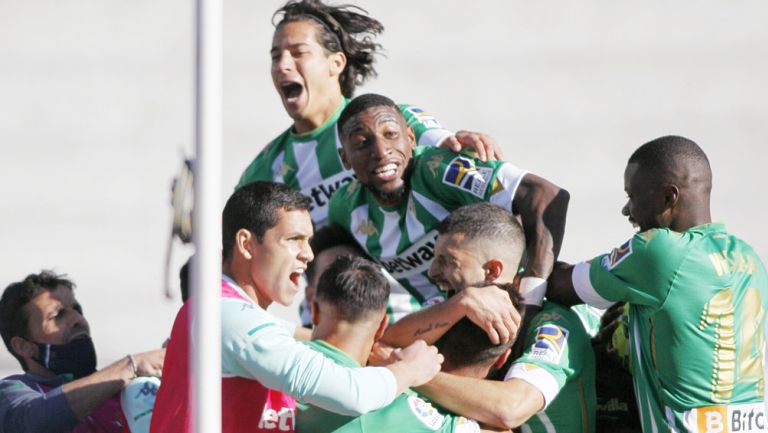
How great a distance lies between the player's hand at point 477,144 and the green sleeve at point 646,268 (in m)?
1.20

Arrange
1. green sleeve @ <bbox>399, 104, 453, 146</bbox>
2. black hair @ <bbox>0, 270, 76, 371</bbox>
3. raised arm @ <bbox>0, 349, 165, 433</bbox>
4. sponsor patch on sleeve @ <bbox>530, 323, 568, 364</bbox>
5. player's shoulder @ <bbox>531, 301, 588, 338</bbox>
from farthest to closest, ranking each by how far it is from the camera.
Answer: green sleeve @ <bbox>399, 104, 453, 146</bbox> < black hair @ <bbox>0, 270, 76, 371</bbox> < raised arm @ <bbox>0, 349, 165, 433</bbox> < player's shoulder @ <bbox>531, 301, 588, 338</bbox> < sponsor patch on sleeve @ <bbox>530, 323, 568, 364</bbox>

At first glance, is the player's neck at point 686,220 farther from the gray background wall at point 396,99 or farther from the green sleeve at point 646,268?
the gray background wall at point 396,99

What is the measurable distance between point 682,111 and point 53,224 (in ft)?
19.5

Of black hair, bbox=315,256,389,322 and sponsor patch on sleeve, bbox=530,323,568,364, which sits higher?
black hair, bbox=315,256,389,322

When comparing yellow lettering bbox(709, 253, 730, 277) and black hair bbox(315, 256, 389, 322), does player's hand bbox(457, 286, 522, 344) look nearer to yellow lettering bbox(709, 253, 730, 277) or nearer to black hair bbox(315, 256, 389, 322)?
black hair bbox(315, 256, 389, 322)

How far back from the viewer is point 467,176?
18.7 feet

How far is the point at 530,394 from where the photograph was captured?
14.7 feet

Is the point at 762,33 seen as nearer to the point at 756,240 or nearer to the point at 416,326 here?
the point at 756,240

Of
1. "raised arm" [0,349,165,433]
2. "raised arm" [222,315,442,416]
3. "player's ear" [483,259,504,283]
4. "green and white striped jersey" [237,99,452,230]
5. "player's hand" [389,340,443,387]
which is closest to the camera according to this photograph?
"raised arm" [222,315,442,416]

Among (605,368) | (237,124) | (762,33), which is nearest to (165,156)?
(237,124)

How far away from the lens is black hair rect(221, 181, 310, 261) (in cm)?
434

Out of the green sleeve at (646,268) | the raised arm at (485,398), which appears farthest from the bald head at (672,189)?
the raised arm at (485,398)

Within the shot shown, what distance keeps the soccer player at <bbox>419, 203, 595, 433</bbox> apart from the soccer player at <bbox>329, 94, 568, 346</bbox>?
19 cm

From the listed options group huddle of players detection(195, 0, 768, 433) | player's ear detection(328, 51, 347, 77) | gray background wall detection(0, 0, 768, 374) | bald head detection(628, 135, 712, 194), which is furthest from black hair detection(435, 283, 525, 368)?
gray background wall detection(0, 0, 768, 374)
